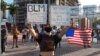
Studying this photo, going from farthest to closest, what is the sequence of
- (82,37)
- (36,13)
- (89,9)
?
(89,9) → (82,37) → (36,13)

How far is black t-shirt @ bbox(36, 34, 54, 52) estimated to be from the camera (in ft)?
29.2

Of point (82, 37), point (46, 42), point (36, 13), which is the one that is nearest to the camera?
point (46, 42)

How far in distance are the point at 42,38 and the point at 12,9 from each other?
76412mm

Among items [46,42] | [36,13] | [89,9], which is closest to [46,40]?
[46,42]

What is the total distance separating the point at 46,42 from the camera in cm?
891

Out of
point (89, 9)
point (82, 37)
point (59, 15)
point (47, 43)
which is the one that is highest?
point (89, 9)

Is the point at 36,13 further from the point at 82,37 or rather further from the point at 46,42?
the point at 82,37

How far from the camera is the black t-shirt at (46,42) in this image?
8.91 meters

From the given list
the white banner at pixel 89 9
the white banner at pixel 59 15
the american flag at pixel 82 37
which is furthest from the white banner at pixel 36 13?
the white banner at pixel 89 9

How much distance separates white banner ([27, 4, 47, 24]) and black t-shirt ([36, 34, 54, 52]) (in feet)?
20.9

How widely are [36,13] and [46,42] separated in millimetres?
6807

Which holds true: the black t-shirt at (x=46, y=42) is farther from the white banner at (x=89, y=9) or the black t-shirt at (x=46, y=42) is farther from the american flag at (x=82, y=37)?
the white banner at (x=89, y=9)

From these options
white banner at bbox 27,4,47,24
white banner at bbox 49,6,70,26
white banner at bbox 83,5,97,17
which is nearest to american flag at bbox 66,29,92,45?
white banner at bbox 83,5,97,17

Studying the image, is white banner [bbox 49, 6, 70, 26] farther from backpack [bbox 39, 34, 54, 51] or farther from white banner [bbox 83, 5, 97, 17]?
white banner [bbox 83, 5, 97, 17]
